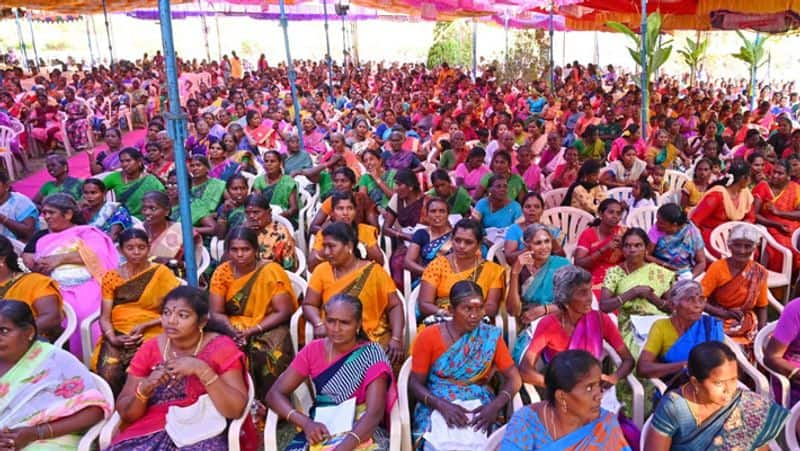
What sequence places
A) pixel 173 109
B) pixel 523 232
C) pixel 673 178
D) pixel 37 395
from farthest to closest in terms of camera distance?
pixel 673 178, pixel 523 232, pixel 173 109, pixel 37 395

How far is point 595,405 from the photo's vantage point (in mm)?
2229

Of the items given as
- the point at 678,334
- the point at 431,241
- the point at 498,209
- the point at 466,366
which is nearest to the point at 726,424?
the point at 678,334

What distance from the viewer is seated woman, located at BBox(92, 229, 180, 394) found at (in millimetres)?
3373

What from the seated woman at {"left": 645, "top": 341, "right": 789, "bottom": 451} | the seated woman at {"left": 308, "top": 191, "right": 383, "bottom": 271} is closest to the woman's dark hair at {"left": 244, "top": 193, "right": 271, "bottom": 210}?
the seated woman at {"left": 308, "top": 191, "right": 383, "bottom": 271}

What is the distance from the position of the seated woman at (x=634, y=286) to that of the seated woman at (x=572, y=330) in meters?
0.53

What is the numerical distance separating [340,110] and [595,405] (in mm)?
10066

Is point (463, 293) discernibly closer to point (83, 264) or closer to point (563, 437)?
point (563, 437)

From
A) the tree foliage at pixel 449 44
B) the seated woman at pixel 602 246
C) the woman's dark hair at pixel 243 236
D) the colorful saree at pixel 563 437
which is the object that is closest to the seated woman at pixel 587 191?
the seated woman at pixel 602 246

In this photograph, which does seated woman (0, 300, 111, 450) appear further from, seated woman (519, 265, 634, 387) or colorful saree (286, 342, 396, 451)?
seated woman (519, 265, 634, 387)

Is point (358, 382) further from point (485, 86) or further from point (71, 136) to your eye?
point (485, 86)

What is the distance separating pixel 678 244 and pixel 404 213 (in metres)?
1.96

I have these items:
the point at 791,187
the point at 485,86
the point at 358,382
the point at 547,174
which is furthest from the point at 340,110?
the point at 358,382

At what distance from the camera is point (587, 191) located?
17.4 feet

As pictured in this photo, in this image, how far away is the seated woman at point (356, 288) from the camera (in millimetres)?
3455
